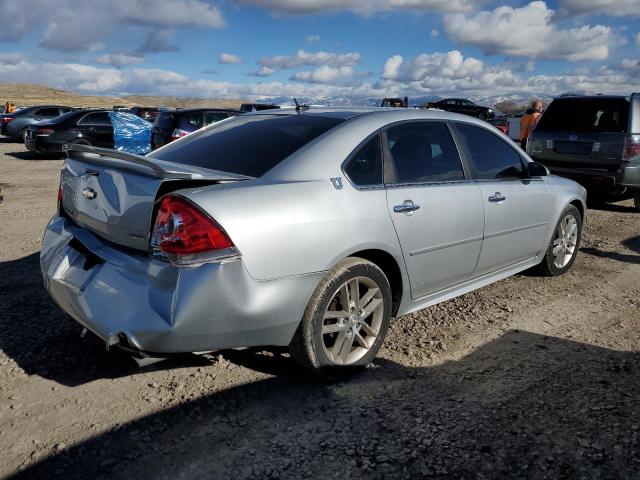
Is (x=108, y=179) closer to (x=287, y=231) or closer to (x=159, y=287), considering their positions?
(x=159, y=287)

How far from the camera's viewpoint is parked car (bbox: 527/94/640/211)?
7.91 metres

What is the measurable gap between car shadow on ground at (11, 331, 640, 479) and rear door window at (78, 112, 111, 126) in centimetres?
1448

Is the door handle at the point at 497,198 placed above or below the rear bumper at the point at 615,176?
above

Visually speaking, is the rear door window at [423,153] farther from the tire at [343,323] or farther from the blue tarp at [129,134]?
the blue tarp at [129,134]

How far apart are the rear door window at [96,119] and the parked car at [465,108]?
15666 millimetres

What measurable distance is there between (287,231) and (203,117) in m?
11.1

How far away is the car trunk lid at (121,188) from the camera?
2.62 m

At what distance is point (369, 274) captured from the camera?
10.1 ft

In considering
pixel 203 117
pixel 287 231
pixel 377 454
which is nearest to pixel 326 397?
pixel 377 454

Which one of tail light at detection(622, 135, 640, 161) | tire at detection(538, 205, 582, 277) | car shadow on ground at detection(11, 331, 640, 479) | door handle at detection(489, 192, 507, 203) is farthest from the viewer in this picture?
tail light at detection(622, 135, 640, 161)

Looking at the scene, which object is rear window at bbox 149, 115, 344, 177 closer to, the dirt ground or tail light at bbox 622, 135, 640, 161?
the dirt ground

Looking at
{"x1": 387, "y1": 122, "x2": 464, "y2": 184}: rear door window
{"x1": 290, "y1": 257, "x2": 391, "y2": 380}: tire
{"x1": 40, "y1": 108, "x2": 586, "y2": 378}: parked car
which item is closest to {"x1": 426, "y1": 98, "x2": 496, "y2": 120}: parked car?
{"x1": 387, "y1": 122, "x2": 464, "y2": 184}: rear door window

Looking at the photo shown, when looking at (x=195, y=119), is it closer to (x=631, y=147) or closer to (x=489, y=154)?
(x=631, y=147)

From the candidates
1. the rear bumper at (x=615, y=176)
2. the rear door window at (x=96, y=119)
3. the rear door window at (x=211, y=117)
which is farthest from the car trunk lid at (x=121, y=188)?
the rear door window at (x=96, y=119)
